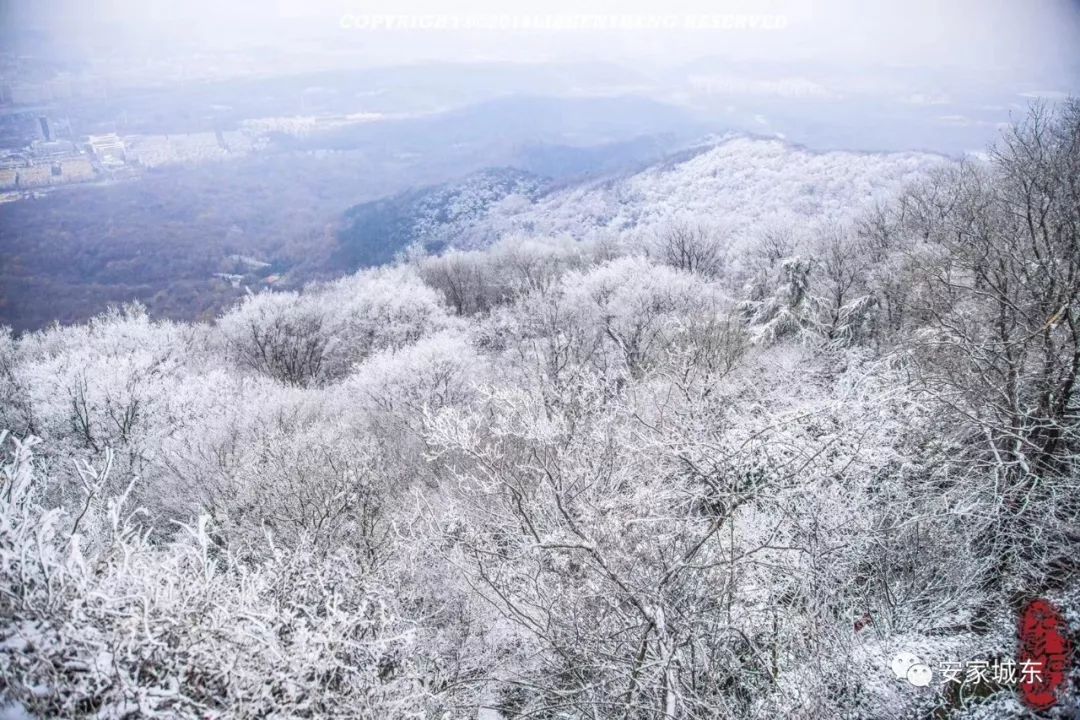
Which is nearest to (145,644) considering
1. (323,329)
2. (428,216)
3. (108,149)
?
(323,329)

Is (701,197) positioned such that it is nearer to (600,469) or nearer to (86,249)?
(600,469)

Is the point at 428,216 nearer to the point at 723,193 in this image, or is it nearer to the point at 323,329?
the point at 723,193

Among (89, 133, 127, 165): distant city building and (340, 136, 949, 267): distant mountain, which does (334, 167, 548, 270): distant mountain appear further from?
(89, 133, 127, 165): distant city building

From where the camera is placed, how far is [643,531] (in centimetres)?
817

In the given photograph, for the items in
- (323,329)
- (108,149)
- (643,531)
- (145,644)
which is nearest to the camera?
(145,644)

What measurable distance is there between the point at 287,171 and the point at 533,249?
15992cm

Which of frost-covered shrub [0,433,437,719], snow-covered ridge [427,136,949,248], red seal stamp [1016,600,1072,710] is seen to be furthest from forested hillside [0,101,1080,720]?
snow-covered ridge [427,136,949,248]

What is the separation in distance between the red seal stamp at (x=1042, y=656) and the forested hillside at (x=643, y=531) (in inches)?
7.4

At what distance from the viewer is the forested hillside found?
15.1 feet

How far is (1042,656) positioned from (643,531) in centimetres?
525

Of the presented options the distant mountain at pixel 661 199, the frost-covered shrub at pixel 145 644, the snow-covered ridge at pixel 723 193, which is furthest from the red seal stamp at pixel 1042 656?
the snow-covered ridge at pixel 723 193

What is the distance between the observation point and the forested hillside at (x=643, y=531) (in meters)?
4.60

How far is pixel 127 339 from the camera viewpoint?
3791 cm

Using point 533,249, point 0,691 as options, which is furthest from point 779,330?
point 533,249
